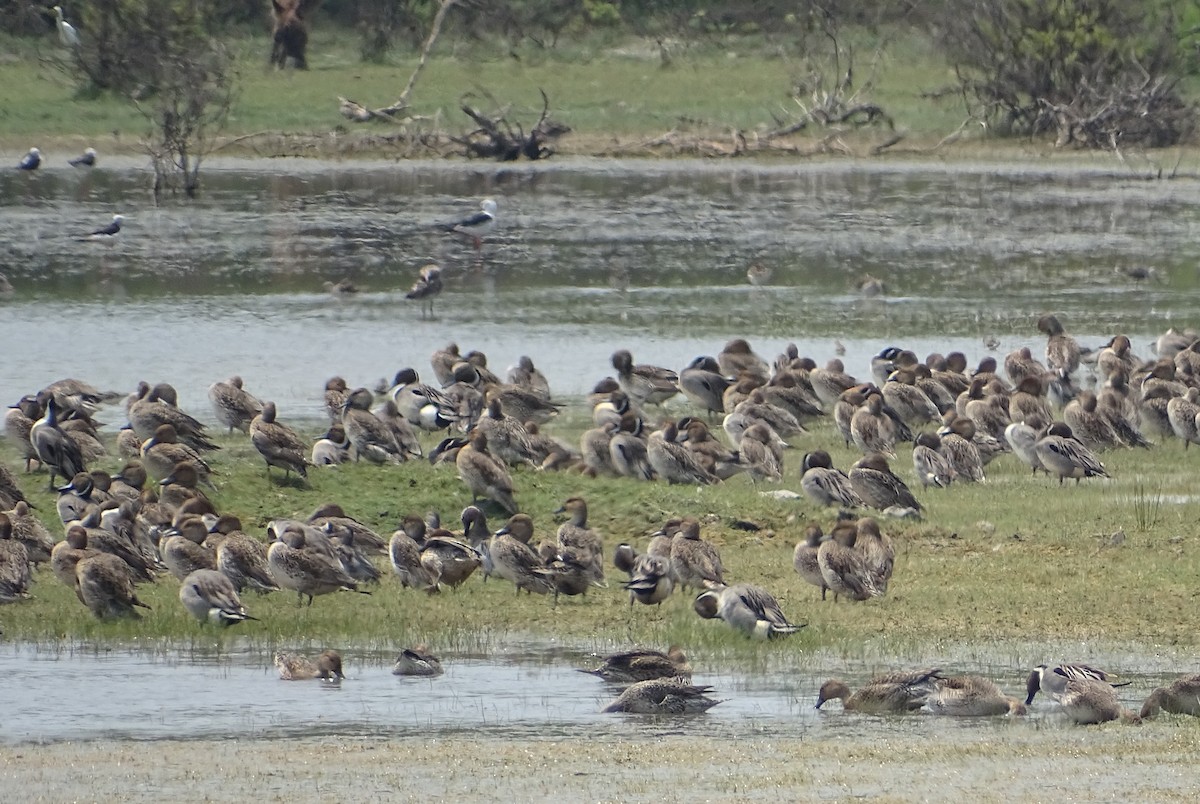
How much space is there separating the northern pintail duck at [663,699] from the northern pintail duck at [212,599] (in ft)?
8.84

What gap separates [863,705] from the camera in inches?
408

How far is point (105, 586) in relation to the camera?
1213cm

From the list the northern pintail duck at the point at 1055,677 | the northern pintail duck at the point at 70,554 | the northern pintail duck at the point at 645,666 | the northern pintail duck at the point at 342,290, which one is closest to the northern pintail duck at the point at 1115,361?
the northern pintail duck at the point at 1055,677

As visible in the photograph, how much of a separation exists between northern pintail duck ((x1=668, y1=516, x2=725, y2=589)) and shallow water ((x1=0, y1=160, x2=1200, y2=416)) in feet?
26.5

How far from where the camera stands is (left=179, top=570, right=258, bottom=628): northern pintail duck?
12.2 meters

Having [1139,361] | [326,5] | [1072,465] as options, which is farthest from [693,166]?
[1072,465]

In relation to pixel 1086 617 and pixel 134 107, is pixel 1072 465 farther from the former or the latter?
pixel 134 107

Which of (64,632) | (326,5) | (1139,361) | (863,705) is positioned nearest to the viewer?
(863,705)

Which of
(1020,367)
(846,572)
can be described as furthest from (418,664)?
(1020,367)

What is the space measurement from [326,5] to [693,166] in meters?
19.3

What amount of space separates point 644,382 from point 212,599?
8.75m

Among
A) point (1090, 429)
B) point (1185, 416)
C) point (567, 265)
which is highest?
point (1185, 416)

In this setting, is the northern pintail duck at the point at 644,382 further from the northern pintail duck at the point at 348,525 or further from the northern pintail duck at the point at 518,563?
the northern pintail duck at the point at 518,563

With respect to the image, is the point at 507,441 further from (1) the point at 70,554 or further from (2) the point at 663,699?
(2) the point at 663,699
